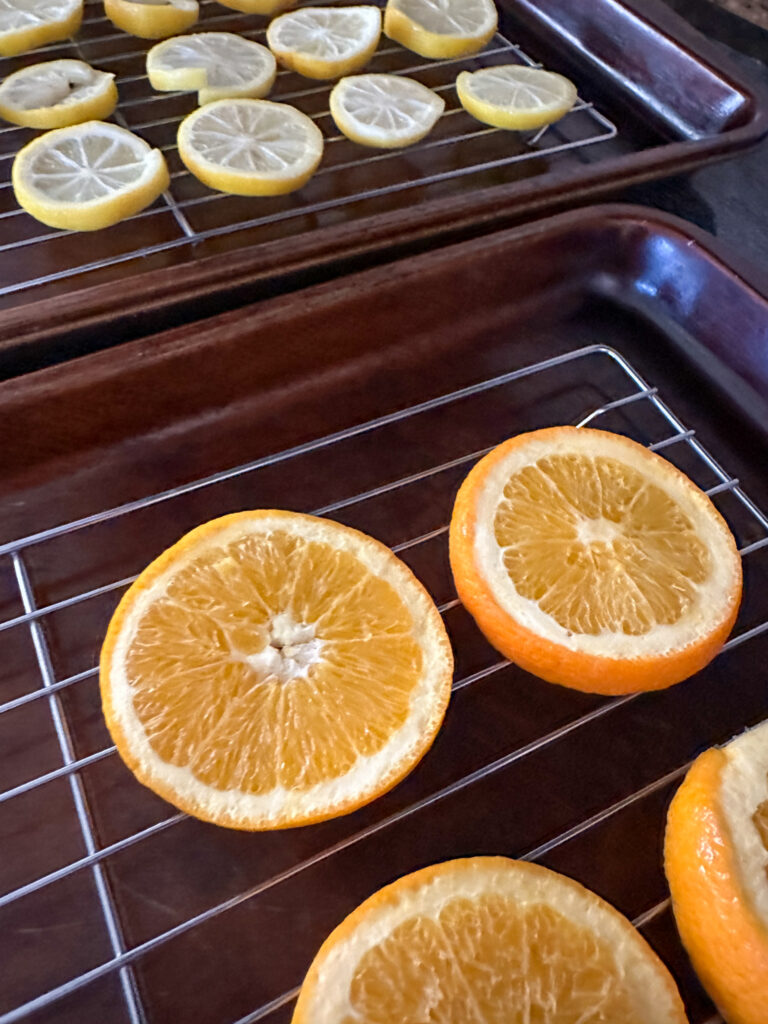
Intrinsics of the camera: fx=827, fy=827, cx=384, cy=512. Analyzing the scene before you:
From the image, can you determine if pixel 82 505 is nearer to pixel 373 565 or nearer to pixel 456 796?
pixel 373 565

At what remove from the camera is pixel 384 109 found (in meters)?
1.51

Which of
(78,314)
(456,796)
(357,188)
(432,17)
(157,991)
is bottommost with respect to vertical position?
(157,991)

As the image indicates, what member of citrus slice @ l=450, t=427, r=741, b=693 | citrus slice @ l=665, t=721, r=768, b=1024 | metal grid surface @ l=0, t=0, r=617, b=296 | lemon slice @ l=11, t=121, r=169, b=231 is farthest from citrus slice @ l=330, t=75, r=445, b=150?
citrus slice @ l=665, t=721, r=768, b=1024

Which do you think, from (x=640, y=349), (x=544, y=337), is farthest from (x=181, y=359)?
(x=640, y=349)

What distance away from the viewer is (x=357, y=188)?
146 centimetres

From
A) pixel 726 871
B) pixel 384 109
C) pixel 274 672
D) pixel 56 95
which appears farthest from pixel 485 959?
pixel 56 95

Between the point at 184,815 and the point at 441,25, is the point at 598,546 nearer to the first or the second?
the point at 184,815

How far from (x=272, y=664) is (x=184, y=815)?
0.18m

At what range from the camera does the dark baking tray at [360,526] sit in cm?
82

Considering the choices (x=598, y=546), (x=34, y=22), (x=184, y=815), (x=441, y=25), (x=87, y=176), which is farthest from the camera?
(x=441, y=25)

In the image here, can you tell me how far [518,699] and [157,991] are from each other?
0.48 m

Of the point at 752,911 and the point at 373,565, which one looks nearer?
the point at 752,911

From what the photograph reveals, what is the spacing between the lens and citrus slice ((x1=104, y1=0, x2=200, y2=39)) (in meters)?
1.61

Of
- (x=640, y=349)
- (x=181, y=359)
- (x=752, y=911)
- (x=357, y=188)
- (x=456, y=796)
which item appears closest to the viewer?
(x=752, y=911)
